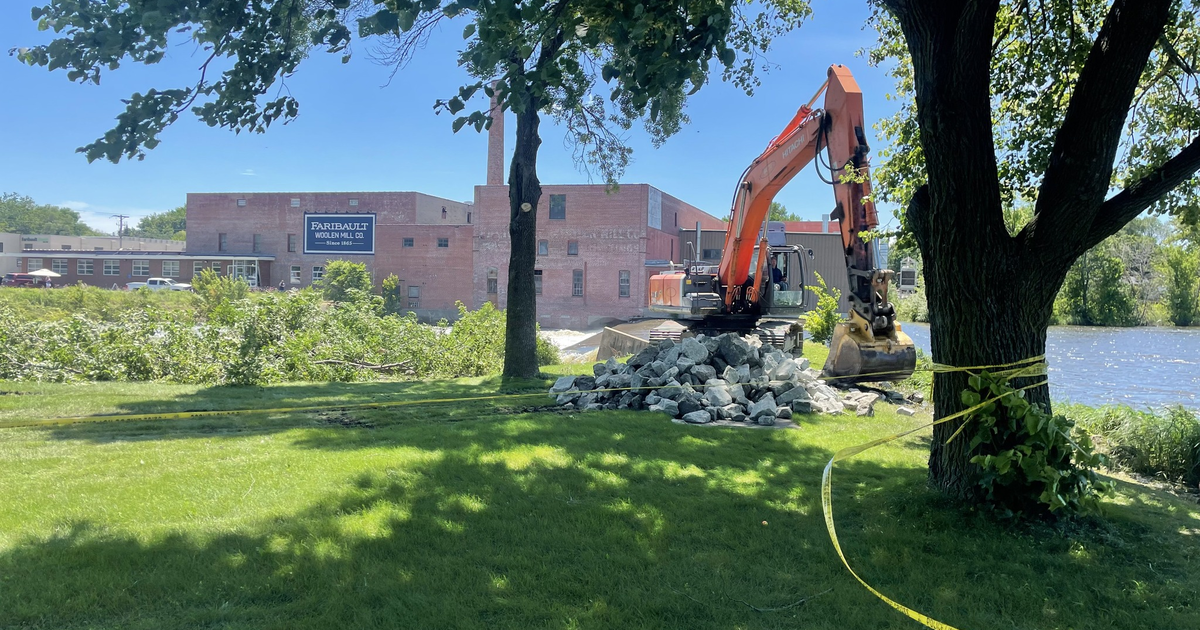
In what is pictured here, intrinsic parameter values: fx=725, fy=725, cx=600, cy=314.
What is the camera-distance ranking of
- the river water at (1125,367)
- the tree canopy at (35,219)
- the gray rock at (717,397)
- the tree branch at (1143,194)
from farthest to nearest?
the tree canopy at (35,219), the river water at (1125,367), the gray rock at (717,397), the tree branch at (1143,194)

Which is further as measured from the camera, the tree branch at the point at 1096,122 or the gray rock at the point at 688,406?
the gray rock at the point at 688,406

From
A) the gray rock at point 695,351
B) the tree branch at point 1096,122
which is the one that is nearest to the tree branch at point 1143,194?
the tree branch at point 1096,122

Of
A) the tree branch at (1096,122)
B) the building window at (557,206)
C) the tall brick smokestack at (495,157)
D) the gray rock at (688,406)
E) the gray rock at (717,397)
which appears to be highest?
the tall brick smokestack at (495,157)

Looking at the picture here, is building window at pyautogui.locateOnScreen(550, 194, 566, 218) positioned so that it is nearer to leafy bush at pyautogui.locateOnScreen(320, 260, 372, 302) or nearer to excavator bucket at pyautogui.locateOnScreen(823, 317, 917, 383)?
leafy bush at pyautogui.locateOnScreen(320, 260, 372, 302)

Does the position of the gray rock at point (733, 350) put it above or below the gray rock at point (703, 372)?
above

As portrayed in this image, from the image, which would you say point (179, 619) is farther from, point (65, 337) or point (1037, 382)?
point (65, 337)

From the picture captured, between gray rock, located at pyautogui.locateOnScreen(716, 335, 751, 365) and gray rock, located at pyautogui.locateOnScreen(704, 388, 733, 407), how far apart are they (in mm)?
1285

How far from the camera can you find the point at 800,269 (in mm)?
16047

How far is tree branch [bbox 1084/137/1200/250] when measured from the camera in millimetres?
4766

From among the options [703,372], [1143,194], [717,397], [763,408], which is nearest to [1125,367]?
[703,372]

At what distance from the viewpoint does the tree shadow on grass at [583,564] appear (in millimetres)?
3395

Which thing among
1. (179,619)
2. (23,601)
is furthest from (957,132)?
(23,601)

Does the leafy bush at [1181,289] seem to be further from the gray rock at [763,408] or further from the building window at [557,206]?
the gray rock at [763,408]

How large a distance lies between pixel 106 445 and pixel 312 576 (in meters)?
4.21
